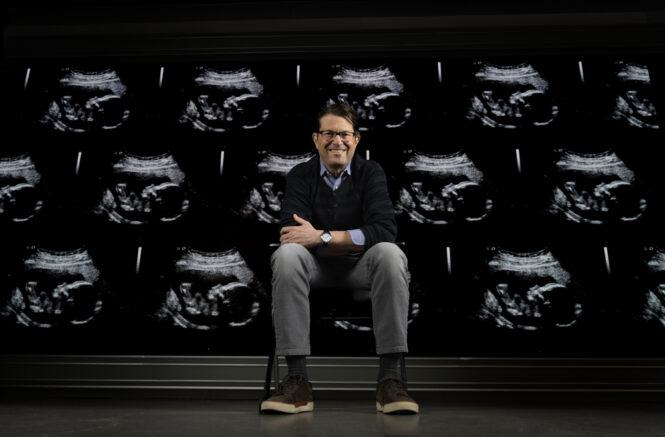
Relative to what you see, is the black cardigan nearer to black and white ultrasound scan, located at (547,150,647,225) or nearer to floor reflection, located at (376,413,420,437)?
floor reflection, located at (376,413,420,437)

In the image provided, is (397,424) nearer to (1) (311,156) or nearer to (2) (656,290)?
(1) (311,156)

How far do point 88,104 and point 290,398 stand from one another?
212 centimetres

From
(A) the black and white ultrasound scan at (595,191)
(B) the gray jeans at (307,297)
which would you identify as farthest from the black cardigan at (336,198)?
(A) the black and white ultrasound scan at (595,191)

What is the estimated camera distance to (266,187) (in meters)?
3.05

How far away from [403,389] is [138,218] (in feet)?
5.77

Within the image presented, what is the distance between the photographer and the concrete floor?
5.51ft

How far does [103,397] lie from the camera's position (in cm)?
279

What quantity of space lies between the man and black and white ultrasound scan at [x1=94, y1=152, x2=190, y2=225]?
940 millimetres

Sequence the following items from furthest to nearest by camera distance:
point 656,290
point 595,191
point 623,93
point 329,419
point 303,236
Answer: point 623,93
point 595,191
point 656,290
point 303,236
point 329,419

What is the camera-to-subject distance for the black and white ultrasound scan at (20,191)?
305 cm

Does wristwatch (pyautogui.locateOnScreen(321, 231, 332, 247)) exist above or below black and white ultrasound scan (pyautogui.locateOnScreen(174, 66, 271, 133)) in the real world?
below

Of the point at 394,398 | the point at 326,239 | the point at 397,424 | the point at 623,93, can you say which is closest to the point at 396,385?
the point at 394,398

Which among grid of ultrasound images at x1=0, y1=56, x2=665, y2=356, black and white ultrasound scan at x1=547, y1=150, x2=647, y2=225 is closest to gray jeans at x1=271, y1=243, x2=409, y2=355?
grid of ultrasound images at x1=0, y1=56, x2=665, y2=356

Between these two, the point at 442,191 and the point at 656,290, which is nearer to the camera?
the point at 656,290
